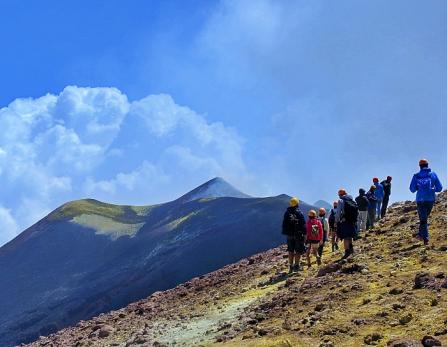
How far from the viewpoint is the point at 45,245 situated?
455 feet

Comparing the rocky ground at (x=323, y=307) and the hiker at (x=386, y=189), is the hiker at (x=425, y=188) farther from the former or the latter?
the hiker at (x=386, y=189)

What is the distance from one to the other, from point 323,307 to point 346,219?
5427 mm

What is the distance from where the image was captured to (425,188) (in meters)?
17.5

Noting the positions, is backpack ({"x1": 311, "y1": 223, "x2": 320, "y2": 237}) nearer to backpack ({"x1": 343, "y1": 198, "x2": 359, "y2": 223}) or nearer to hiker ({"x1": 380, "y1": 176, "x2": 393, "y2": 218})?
backpack ({"x1": 343, "y1": 198, "x2": 359, "y2": 223})

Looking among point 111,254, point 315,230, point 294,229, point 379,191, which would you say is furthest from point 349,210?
point 111,254

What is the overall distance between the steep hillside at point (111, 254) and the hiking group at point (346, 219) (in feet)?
197

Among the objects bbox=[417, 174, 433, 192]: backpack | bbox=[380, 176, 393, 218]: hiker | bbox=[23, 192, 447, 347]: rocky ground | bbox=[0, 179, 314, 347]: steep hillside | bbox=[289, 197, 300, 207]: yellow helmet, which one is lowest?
bbox=[23, 192, 447, 347]: rocky ground

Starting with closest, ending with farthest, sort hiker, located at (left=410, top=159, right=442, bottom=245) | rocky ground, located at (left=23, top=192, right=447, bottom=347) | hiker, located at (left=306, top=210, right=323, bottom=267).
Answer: rocky ground, located at (left=23, top=192, right=447, bottom=347), hiker, located at (left=410, top=159, right=442, bottom=245), hiker, located at (left=306, top=210, right=323, bottom=267)

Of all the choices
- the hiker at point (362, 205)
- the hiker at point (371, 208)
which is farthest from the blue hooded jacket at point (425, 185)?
the hiker at point (371, 208)

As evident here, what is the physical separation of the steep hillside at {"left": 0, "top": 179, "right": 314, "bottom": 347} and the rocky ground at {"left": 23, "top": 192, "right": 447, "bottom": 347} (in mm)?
63698

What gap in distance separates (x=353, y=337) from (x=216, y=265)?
3068 inches

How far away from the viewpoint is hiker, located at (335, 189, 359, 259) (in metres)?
19.3

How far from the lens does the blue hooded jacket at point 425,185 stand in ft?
57.3

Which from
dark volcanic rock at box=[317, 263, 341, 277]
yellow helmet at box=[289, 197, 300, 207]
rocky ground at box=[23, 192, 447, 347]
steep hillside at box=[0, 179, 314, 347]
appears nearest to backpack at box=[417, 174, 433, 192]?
rocky ground at box=[23, 192, 447, 347]
